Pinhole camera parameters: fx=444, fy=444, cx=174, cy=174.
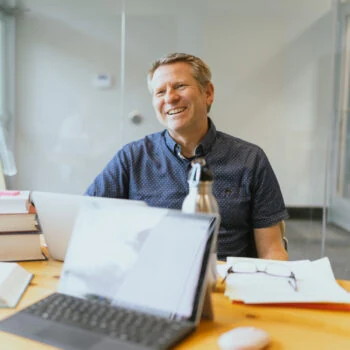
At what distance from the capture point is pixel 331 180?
3.42m

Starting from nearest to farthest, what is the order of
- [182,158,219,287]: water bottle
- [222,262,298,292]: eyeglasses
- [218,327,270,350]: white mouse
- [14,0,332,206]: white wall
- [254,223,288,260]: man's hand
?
[218,327,270,350]: white mouse, [182,158,219,287]: water bottle, [222,262,298,292]: eyeglasses, [254,223,288,260]: man's hand, [14,0,332,206]: white wall

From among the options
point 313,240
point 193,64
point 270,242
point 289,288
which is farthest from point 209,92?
point 313,240

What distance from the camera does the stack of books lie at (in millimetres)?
1168

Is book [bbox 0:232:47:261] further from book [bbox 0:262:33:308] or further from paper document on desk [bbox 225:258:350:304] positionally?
paper document on desk [bbox 225:258:350:304]

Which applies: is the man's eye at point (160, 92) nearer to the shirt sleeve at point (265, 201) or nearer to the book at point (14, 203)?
the shirt sleeve at point (265, 201)

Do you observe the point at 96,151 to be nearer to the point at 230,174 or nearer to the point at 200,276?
the point at 230,174

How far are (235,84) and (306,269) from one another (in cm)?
240

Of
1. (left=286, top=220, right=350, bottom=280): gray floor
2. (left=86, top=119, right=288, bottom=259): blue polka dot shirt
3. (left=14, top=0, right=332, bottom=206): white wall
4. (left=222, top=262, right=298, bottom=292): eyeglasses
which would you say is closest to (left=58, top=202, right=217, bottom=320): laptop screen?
(left=222, top=262, right=298, bottom=292): eyeglasses

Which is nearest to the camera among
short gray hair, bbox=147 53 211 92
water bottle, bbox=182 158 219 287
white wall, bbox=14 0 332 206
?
water bottle, bbox=182 158 219 287

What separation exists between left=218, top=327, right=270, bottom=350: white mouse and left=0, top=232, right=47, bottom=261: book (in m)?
0.65

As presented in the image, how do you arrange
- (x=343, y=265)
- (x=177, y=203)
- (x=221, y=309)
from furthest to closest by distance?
1. (x=343, y=265)
2. (x=177, y=203)
3. (x=221, y=309)

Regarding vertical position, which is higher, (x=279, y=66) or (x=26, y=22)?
(x=26, y=22)

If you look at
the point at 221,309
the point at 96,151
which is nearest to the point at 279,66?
the point at 96,151

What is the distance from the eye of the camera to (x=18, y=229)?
1181 millimetres
